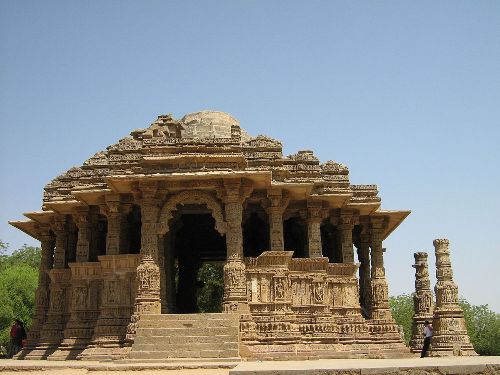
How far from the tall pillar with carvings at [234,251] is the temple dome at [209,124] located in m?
4.59

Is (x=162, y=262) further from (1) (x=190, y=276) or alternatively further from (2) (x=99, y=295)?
(1) (x=190, y=276)

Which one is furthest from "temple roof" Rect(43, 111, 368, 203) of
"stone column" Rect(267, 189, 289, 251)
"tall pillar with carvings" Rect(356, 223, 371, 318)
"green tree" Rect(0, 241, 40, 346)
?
"green tree" Rect(0, 241, 40, 346)

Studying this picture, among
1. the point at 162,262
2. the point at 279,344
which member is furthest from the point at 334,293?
the point at 162,262

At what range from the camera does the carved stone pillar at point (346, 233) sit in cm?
1666

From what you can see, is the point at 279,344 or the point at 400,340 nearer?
the point at 279,344

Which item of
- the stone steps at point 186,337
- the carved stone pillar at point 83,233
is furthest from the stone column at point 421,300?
the carved stone pillar at point 83,233

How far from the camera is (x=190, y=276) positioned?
2264 cm

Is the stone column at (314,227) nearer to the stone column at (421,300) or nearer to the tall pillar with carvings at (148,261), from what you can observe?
the tall pillar with carvings at (148,261)

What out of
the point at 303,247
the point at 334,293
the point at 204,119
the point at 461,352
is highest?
the point at 204,119

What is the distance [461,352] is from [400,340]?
6.95 feet

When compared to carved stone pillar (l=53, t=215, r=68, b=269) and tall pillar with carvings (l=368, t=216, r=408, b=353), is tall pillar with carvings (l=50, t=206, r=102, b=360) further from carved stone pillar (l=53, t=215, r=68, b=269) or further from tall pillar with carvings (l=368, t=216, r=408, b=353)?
tall pillar with carvings (l=368, t=216, r=408, b=353)

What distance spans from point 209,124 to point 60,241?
19.6ft

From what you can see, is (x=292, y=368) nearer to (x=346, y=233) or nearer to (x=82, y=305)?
(x=82, y=305)

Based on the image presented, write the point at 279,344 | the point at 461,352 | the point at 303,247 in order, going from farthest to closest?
1. the point at 303,247
2. the point at 461,352
3. the point at 279,344
